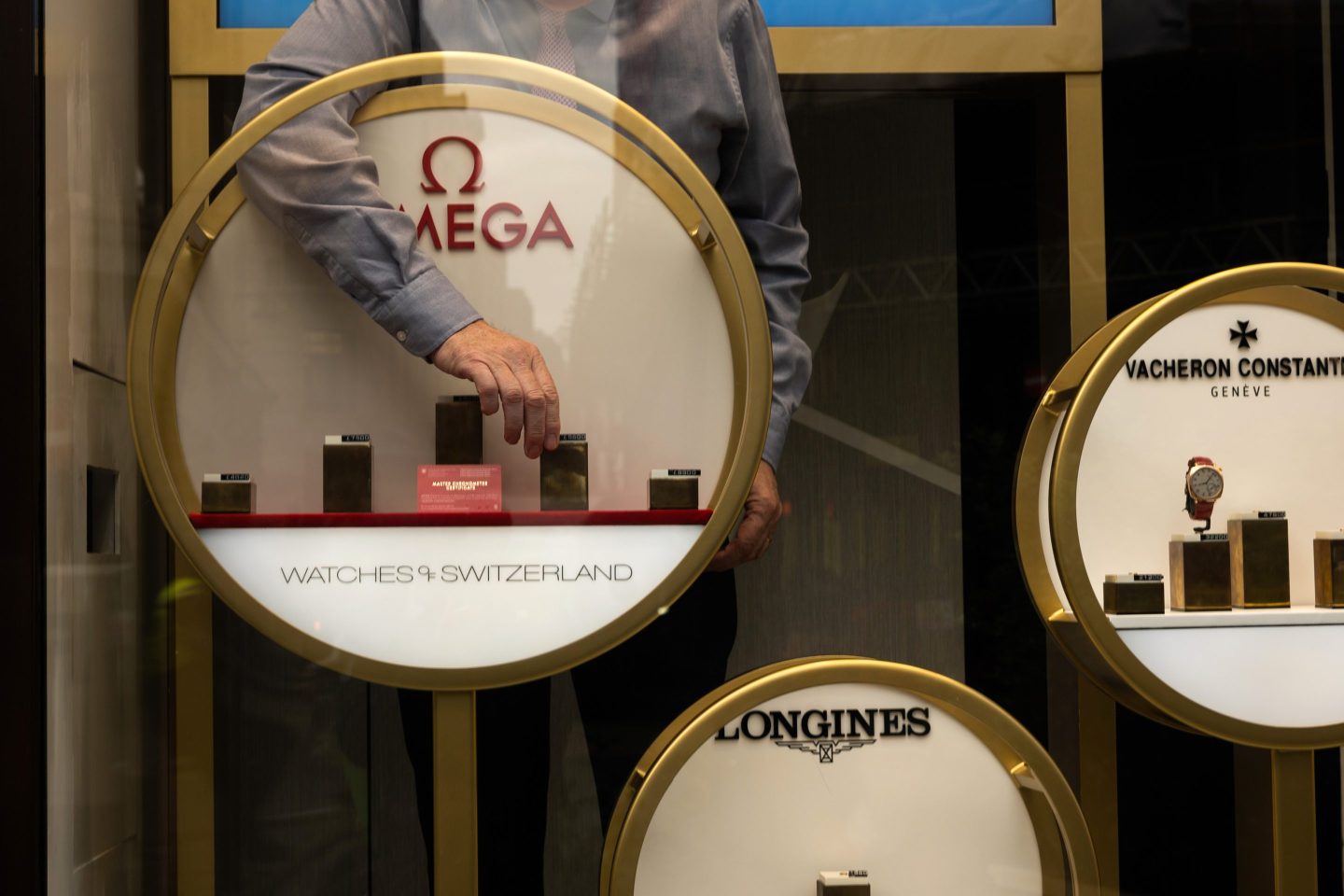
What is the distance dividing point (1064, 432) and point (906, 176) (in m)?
0.38

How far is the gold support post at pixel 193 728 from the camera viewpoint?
1395 millimetres

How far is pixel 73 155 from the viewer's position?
4.19 feet

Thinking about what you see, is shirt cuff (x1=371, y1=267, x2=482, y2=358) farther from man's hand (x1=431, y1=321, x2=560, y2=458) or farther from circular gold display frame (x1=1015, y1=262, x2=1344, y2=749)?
circular gold display frame (x1=1015, y1=262, x2=1344, y2=749)

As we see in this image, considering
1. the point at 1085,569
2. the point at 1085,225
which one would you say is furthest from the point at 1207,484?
the point at 1085,225

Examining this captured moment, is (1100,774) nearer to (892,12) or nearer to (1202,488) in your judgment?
(1202,488)

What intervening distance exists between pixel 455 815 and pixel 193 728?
377 millimetres

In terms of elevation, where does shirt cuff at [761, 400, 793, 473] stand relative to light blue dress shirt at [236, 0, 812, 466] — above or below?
below

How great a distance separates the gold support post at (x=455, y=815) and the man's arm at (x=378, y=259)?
0.30 m

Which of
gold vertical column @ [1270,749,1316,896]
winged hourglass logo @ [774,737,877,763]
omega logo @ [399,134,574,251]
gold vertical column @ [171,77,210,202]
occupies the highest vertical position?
gold vertical column @ [171,77,210,202]

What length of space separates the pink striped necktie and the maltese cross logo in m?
0.81

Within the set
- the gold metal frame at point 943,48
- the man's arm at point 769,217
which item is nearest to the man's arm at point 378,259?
the man's arm at point 769,217

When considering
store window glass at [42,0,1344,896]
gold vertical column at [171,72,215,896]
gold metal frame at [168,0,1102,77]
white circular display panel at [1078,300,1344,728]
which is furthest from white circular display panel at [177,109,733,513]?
white circular display panel at [1078,300,1344,728]

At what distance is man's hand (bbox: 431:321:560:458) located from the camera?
120cm

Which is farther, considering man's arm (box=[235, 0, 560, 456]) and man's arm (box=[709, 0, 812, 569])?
man's arm (box=[709, 0, 812, 569])
